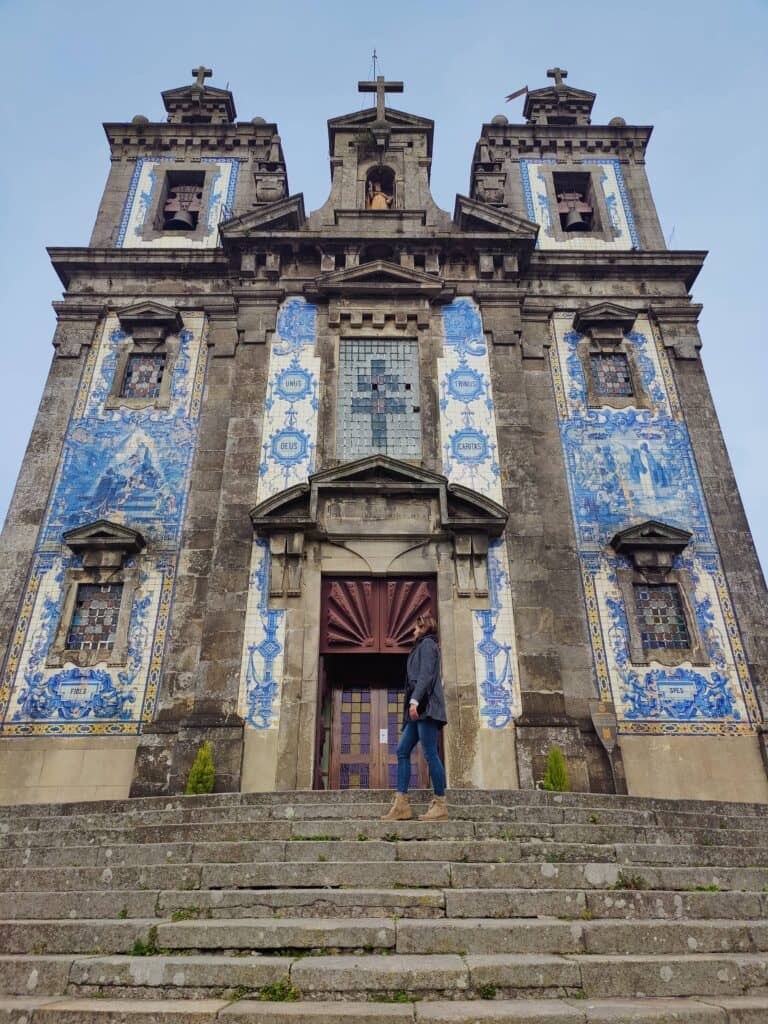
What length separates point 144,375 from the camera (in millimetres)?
15492

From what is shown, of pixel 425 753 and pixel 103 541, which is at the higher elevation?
pixel 103 541

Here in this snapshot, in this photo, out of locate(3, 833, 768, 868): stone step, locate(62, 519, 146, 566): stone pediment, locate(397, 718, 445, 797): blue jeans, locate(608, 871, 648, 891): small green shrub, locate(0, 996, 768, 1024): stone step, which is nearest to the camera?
locate(0, 996, 768, 1024): stone step

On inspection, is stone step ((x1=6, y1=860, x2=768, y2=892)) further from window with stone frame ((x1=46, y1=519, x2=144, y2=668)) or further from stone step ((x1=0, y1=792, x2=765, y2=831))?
window with stone frame ((x1=46, y1=519, x2=144, y2=668))

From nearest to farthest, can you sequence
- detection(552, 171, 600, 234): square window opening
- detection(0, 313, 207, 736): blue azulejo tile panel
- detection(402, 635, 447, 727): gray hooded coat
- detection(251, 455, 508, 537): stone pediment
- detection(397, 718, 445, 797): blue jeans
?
detection(397, 718, 445, 797): blue jeans
detection(402, 635, 447, 727): gray hooded coat
detection(0, 313, 207, 736): blue azulejo tile panel
detection(251, 455, 508, 537): stone pediment
detection(552, 171, 600, 234): square window opening

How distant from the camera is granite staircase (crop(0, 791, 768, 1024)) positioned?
4.27 meters

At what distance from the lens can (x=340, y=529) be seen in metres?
13.0

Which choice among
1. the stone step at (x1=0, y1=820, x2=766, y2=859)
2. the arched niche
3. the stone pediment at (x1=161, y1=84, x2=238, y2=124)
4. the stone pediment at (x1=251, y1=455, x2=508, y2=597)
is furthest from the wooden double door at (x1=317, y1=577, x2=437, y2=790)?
the stone pediment at (x1=161, y1=84, x2=238, y2=124)

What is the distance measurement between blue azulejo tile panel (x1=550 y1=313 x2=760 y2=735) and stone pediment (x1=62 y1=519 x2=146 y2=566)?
8.01 m

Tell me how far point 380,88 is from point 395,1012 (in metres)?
19.4

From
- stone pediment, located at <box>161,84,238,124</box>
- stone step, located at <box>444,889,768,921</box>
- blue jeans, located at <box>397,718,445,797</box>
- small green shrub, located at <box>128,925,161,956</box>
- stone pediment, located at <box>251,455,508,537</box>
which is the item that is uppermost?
stone pediment, located at <box>161,84,238,124</box>

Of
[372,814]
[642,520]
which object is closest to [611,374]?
[642,520]

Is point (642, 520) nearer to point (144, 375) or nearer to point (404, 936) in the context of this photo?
point (144, 375)

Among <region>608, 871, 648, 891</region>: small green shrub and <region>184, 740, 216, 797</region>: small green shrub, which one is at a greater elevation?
<region>184, 740, 216, 797</region>: small green shrub

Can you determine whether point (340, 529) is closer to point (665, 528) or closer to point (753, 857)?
point (665, 528)
